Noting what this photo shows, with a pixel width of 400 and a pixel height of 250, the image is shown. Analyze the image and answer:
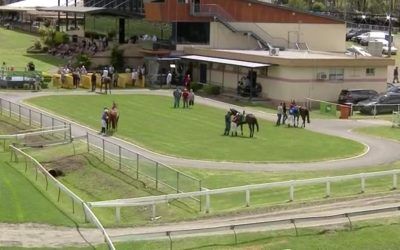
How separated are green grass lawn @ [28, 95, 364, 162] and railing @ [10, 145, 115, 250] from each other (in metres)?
5.82

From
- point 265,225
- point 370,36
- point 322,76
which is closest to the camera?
→ point 265,225

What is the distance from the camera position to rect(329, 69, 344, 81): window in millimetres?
55625

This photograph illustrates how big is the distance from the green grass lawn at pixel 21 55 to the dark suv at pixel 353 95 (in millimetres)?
27167

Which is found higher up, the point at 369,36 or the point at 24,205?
the point at 369,36

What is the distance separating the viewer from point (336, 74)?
183ft

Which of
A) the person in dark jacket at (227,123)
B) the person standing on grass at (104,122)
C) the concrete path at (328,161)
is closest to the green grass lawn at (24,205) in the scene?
the concrete path at (328,161)

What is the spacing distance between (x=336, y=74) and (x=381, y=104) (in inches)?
199

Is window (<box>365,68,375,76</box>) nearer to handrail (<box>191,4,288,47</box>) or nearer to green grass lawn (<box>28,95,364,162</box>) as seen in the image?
green grass lawn (<box>28,95,364,162</box>)

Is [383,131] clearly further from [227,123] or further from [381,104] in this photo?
[227,123]

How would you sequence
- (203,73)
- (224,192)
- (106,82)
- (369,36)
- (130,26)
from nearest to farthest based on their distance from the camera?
(224,192), (106,82), (203,73), (130,26), (369,36)

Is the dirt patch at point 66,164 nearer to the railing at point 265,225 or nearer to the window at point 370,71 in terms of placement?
the railing at point 265,225

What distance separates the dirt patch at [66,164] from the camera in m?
34.2

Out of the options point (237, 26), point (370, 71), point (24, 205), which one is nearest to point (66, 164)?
point (24, 205)

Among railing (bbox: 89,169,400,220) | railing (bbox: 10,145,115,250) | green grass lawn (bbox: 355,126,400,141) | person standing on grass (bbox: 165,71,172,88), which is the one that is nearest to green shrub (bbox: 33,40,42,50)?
person standing on grass (bbox: 165,71,172,88)
